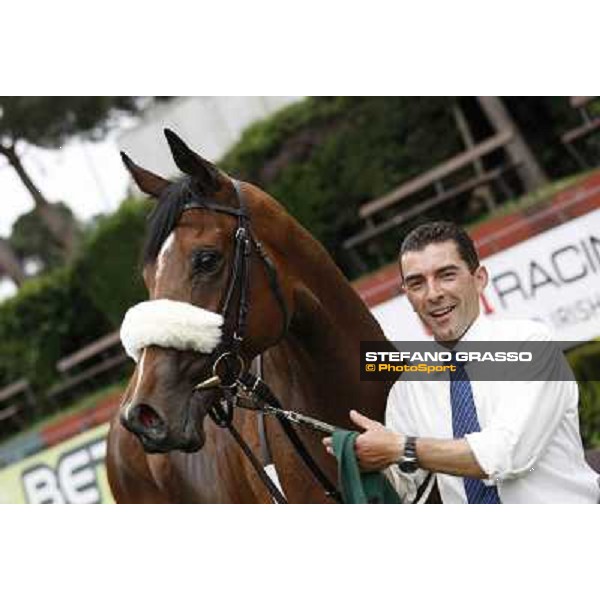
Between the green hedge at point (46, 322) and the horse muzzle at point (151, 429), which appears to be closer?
the horse muzzle at point (151, 429)

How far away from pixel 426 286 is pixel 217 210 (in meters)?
0.42

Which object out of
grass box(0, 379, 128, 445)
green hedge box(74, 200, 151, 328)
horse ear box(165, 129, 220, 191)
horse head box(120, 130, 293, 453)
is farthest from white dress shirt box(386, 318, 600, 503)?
green hedge box(74, 200, 151, 328)

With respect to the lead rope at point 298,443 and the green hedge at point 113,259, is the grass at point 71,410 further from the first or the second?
the lead rope at point 298,443

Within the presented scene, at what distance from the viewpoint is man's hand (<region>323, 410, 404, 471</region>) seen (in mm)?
1650

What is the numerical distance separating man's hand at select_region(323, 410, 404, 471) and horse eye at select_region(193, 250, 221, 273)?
38 centimetres

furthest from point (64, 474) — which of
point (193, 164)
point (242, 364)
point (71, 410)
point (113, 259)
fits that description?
point (193, 164)

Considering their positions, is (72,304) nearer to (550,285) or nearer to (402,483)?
(550,285)

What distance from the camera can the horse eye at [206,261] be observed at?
169 centimetres

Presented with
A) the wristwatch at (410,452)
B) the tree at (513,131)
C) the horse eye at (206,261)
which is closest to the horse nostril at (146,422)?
the horse eye at (206,261)

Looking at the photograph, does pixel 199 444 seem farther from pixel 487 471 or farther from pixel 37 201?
pixel 37 201

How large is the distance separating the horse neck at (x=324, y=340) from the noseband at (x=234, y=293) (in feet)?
0.33

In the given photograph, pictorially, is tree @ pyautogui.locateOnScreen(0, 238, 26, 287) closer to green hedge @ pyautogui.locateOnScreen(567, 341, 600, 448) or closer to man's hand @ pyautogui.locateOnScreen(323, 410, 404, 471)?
man's hand @ pyautogui.locateOnScreen(323, 410, 404, 471)

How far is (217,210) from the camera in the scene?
68.9 inches
